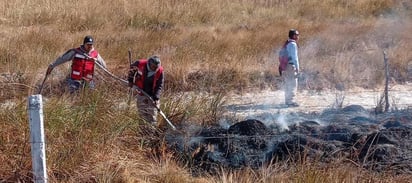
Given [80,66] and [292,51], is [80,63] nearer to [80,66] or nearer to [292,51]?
[80,66]

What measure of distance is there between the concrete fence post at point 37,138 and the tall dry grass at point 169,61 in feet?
1.36

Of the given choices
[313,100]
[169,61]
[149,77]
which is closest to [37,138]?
[149,77]

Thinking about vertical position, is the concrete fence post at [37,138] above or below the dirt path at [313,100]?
above

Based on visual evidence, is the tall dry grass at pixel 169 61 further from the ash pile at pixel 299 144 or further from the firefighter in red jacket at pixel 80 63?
the firefighter in red jacket at pixel 80 63

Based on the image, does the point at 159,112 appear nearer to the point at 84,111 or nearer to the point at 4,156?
the point at 84,111

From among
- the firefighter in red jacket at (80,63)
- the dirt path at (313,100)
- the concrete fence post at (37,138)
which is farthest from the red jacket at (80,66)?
the concrete fence post at (37,138)

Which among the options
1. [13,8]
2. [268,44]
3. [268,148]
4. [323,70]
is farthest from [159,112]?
[13,8]

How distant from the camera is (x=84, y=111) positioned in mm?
6395

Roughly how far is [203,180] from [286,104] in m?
6.29

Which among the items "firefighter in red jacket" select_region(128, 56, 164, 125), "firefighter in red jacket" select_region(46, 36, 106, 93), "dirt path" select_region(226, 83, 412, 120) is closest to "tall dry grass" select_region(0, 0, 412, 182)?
"firefighter in red jacket" select_region(128, 56, 164, 125)

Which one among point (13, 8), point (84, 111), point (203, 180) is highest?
point (13, 8)

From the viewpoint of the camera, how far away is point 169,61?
1380 cm

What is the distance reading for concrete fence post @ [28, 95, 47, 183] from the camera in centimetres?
474

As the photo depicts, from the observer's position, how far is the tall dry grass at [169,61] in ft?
19.0
